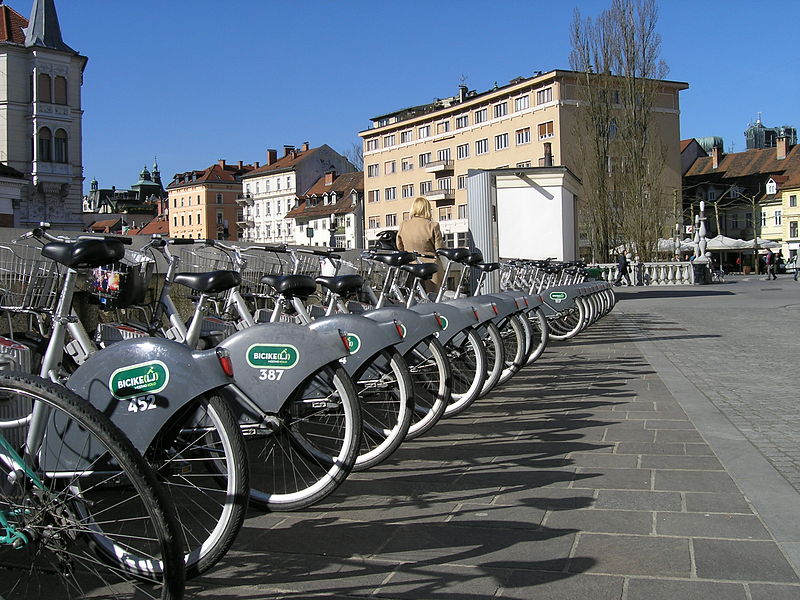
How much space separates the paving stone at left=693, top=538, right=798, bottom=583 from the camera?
324 centimetres

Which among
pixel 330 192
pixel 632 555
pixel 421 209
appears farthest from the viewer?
pixel 330 192

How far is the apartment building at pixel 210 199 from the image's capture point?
13200 centimetres

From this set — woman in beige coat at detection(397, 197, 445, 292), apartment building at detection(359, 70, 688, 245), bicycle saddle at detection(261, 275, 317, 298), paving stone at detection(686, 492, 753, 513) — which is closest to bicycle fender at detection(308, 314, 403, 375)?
Result: bicycle saddle at detection(261, 275, 317, 298)

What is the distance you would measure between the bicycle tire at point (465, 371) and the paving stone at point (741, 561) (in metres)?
2.84

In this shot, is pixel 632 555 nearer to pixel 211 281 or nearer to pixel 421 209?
pixel 211 281

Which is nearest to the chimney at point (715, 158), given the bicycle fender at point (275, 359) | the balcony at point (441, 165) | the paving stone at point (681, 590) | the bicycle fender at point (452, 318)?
the balcony at point (441, 165)

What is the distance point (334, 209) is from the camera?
102 meters

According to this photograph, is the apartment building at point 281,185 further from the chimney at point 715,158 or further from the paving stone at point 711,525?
the paving stone at point 711,525

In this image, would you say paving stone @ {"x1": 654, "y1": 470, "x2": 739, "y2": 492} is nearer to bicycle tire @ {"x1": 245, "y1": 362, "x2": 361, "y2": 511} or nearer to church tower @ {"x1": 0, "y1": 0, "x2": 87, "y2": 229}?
bicycle tire @ {"x1": 245, "y1": 362, "x2": 361, "y2": 511}

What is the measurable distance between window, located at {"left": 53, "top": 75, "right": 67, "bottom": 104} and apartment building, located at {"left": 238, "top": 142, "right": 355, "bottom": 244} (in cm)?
4268

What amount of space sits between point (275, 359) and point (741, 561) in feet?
6.81

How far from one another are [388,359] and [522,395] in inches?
127

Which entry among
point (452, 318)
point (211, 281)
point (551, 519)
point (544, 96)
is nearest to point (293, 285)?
point (211, 281)

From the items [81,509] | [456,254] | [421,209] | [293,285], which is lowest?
[81,509]
